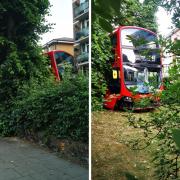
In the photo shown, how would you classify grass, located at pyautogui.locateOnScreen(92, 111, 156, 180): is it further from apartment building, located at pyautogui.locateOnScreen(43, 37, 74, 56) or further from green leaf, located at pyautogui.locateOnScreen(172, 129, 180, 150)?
green leaf, located at pyautogui.locateOnScreen(172, 129, 180, 150)

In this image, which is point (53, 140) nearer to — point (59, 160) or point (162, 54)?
point (59, 160)

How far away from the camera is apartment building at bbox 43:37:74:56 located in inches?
39.9

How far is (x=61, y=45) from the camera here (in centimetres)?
113

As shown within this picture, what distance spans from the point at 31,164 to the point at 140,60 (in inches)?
19.3

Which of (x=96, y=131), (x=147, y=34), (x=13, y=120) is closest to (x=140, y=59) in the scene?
(x=147, y=34)

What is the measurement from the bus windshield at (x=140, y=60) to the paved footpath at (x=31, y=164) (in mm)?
357

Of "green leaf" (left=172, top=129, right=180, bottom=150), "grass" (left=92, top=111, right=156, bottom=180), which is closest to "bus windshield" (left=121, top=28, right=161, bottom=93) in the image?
"grass" (left=92, top=111, right=156, bottom=180)

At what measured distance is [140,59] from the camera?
3.14 feet

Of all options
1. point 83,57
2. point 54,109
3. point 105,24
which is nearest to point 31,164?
point 54,109

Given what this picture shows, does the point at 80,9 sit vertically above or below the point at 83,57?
above

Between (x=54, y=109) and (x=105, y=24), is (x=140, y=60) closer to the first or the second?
(x=54, y=109)

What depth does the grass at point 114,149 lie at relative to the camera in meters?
1.07

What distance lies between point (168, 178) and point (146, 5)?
53 cm

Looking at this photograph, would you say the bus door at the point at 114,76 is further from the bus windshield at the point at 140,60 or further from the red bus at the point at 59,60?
the red bus at the point at 59,60
